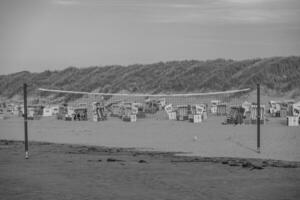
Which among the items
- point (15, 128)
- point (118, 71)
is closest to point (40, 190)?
point (15, 128)

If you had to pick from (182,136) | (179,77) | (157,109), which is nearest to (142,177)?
(182,136)

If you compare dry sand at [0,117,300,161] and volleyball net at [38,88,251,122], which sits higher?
volleyball net at [38,88,251,122]

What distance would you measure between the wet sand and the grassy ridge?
72.9 ft

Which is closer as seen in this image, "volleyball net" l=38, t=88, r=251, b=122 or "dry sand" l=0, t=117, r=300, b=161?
"dry sand" l=0, t=117, r=300, b=161

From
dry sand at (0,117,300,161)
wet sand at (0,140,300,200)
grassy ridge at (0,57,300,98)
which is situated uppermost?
grassy ridge at (0,57,300,98)

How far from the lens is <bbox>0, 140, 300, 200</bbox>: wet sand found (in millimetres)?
8914

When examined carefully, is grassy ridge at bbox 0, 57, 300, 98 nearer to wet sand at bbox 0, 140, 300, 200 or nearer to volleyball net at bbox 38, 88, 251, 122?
volleyball net at bbox 38, 88, 251, 122

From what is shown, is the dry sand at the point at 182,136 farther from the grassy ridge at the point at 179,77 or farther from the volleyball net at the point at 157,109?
the grassy ridge at the point at 179,77

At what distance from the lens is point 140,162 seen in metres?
13.0

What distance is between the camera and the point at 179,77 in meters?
49.5

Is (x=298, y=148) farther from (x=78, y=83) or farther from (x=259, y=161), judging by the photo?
(x=78, y=83)

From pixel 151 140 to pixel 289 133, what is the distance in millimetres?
4166

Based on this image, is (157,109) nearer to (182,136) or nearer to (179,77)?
(182,136)

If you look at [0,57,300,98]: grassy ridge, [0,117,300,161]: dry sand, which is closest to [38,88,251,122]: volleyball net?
[0,117,300,161]: dry sand
